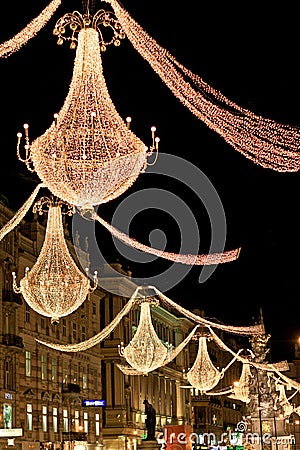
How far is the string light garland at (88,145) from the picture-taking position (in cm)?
1254

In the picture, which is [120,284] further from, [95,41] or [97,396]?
[95,41]

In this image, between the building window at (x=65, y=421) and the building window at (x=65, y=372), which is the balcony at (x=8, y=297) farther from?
the building window at (x=65, y=421)

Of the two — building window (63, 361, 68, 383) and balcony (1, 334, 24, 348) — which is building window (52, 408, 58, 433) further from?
balcony (1, 334, 24, 348)

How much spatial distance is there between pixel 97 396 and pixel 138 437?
14.1 m

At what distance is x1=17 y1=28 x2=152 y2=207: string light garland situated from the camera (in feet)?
41.1

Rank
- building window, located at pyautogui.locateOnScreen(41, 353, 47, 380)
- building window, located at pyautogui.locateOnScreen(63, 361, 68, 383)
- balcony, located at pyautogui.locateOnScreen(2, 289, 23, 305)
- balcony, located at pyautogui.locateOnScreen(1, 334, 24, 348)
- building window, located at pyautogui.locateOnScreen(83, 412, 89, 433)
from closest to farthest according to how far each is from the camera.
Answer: balcony, located at pyautogui.locateOnScreen(1, 334, 24, 348), balcony, located at pyautogui.locateOnScreen(2, 289, 23, 305), building window, located at pyautogui.locateOnScreen(41, 353, 47, 380), building window, located at pyautogui.locateOnScreen(63, 361, 68, 383), building window, located at pyautogui.locateOnScreen(83, 412, 89, 433)

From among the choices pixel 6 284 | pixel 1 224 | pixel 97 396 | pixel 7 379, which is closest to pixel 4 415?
pixel 7 379

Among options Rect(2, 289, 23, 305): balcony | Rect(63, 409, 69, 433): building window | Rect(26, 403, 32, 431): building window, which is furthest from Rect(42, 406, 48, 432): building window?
Rect(2, 289, 23, 305): balcony

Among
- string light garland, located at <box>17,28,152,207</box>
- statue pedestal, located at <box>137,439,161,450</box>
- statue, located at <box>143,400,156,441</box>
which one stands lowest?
statue pedestal, located at <box>137,439,161,450</box>

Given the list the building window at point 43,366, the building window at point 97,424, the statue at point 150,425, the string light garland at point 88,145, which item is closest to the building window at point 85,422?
the building window at point 97,424

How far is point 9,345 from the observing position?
41.9 metres

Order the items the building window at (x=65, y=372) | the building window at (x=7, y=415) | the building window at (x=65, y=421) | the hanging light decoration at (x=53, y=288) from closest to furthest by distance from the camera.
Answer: the hanging light decoration at (x=53, y=288)
the building window at (x=7, y=415)
the building window at (x=65, y=421)
the building window at (x=65, y=372)

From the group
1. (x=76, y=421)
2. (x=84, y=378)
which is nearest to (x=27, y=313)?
(x=76, y=421)

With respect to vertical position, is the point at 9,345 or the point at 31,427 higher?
the point at 9,345
